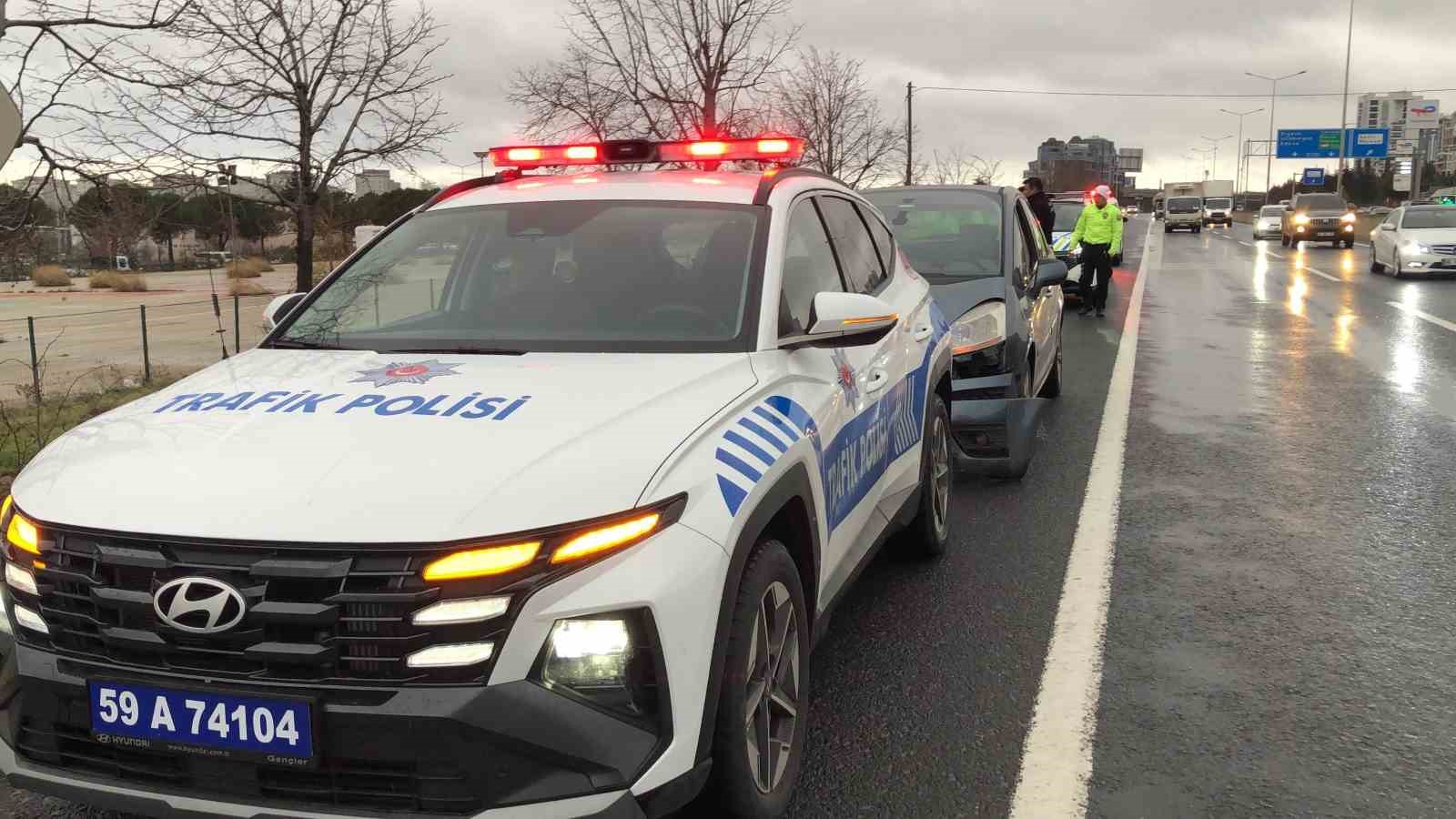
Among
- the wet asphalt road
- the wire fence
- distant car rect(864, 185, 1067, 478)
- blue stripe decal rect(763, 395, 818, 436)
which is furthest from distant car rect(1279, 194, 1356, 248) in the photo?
blue stripe decal rect(763, 395, 818, 436)

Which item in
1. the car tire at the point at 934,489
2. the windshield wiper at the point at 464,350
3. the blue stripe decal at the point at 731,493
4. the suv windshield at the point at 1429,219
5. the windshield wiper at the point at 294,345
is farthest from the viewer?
the suv windshield at the point at 1429,219

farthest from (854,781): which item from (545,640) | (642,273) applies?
(642,273)

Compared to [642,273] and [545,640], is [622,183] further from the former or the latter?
[545,640]

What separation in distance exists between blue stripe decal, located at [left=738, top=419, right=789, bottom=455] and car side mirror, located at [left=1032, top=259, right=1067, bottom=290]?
17.7 feet

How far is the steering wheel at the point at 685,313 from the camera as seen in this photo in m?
3.64

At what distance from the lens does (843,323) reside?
3.53 metres

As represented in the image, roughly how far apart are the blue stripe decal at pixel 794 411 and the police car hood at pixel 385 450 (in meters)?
0.10

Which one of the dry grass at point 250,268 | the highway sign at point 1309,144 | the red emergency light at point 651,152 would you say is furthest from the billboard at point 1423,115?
the red emergency light at point 651,152

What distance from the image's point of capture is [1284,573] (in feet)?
17.2

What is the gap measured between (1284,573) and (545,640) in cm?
398

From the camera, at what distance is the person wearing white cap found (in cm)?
1714

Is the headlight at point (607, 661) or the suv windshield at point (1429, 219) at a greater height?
the suv windshield at point (1429, 219)

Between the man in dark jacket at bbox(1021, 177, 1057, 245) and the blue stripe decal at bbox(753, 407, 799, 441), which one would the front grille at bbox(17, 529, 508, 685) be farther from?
the man in dark jacket at bbox(1021, 177, 1057, 245)

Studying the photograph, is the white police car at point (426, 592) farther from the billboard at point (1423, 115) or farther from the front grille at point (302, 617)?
the billboard at point (1423, 115)
